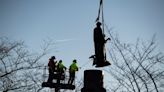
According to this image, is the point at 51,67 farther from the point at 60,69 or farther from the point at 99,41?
the point at 99,41

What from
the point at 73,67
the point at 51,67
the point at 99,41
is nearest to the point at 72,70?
the point at 73,67

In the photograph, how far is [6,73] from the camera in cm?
2138

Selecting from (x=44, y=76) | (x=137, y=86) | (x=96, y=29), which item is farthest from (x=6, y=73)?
(x=96, y=29)

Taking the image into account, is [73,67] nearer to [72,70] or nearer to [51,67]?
[72,70]

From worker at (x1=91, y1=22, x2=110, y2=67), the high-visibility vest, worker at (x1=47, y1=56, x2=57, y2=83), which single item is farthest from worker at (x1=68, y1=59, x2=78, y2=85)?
worker at (x1=91, y1=22, x2=110, y2=67)

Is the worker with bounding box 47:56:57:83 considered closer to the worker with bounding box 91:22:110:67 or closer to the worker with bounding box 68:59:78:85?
the worker with bounding box 68:59:78:85

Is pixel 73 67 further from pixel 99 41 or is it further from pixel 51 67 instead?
pixel 99 41

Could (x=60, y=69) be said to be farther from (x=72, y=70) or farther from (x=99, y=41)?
(x=99, y=41)

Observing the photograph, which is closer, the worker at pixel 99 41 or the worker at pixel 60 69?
the worker at pixel 99 41

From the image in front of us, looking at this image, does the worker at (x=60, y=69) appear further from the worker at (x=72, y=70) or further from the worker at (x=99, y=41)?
the worker at (x=99, y=41)

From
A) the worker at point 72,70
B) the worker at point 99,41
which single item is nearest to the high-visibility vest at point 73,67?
the worker at point 72,70

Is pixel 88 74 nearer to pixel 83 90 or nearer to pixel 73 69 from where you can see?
pixel 83 90

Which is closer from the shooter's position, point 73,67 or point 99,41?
point 99,41

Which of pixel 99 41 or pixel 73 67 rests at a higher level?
pixel 73 67
